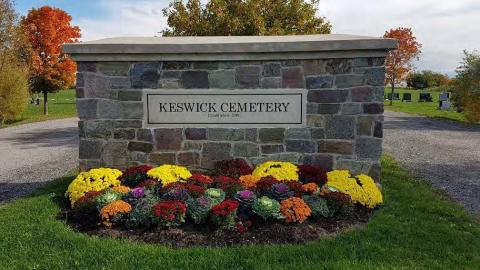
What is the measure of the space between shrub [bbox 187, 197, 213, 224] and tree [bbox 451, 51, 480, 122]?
1645 cm

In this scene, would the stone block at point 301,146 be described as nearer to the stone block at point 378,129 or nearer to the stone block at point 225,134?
the stone block at point 225,134

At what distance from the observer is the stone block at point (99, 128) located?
664 cm

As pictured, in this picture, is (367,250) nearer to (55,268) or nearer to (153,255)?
(153,255)

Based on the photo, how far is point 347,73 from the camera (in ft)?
20.9

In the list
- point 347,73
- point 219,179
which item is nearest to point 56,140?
point 219,179

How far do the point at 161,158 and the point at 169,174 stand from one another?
62 centimetres

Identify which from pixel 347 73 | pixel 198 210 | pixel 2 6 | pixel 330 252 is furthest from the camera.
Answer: pixel 2 6

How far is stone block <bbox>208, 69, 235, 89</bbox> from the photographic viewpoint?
6523 mm

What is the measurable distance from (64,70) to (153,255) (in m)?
22.5

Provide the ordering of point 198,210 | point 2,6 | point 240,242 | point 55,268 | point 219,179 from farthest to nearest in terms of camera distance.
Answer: point 2,6, point 219,179, point 198,210, point 240,242, point 55,268

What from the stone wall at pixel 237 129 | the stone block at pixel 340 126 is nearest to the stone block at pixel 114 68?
the stone wall at pixel 237 129

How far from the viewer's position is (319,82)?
6.44m

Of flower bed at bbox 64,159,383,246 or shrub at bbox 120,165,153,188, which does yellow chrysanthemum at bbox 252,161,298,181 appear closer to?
flower bed at bbox 64,159,383,246

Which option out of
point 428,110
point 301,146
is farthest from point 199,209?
point 428,110
